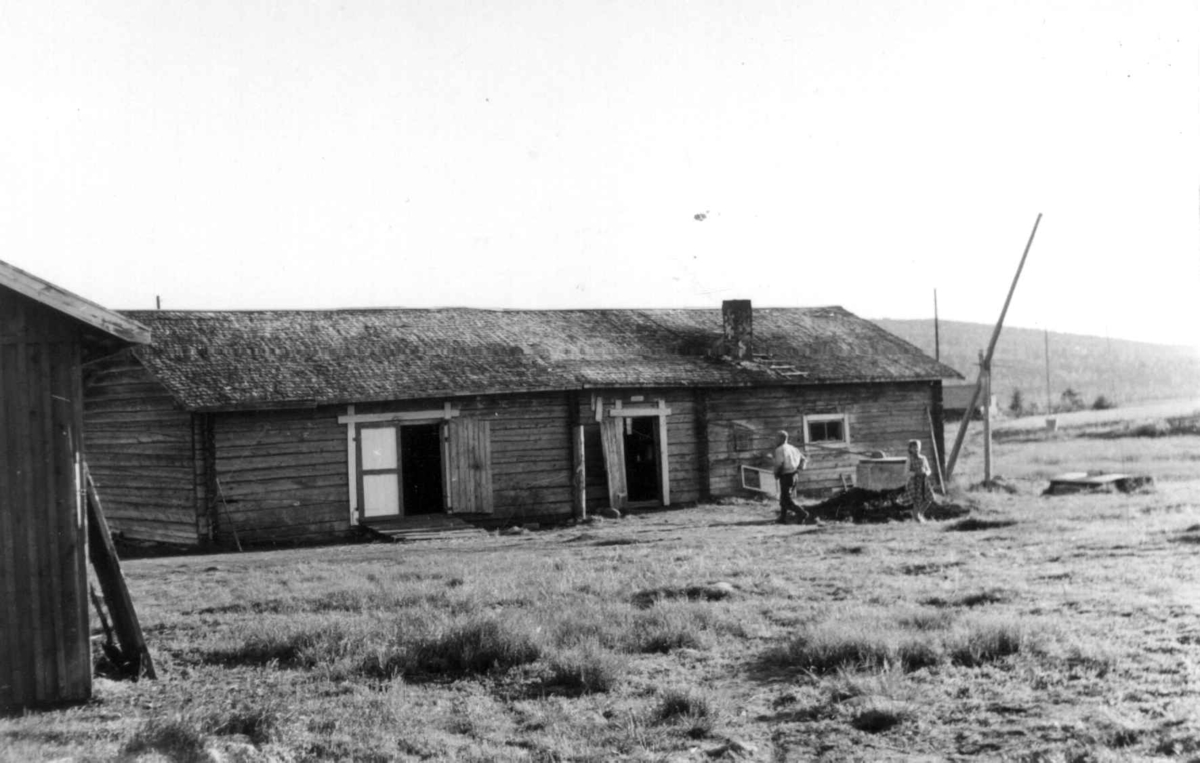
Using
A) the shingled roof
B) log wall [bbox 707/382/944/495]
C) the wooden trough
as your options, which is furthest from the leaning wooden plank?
the wooden trough

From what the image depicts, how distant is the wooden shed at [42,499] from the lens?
26.1ft

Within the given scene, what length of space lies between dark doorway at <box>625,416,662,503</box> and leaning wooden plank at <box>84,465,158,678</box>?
52.7 ft

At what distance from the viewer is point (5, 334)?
802cm

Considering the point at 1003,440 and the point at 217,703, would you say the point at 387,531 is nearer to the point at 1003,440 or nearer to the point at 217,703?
the point at 217,703

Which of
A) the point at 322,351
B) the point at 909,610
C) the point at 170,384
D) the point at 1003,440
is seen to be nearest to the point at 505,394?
the point at 322,351

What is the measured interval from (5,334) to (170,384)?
11.5 meters

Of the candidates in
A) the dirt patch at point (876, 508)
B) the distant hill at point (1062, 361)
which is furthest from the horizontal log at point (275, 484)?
the distant hill at point (1062, 361)

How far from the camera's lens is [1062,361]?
358 feet

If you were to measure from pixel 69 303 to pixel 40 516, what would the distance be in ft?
5.13

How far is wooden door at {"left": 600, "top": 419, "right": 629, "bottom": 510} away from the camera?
2344 cm

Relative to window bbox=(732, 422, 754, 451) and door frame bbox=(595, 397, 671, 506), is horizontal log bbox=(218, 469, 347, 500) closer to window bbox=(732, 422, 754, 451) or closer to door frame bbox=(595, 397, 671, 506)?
door frame bbox=(595, 397, 671, 506)

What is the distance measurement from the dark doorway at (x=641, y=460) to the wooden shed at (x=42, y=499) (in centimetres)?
1684

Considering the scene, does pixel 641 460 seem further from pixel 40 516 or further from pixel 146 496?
pixel 40 516

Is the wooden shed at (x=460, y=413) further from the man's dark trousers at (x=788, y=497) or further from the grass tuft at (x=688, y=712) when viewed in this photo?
the grass tuft at (x=688, y=712)
